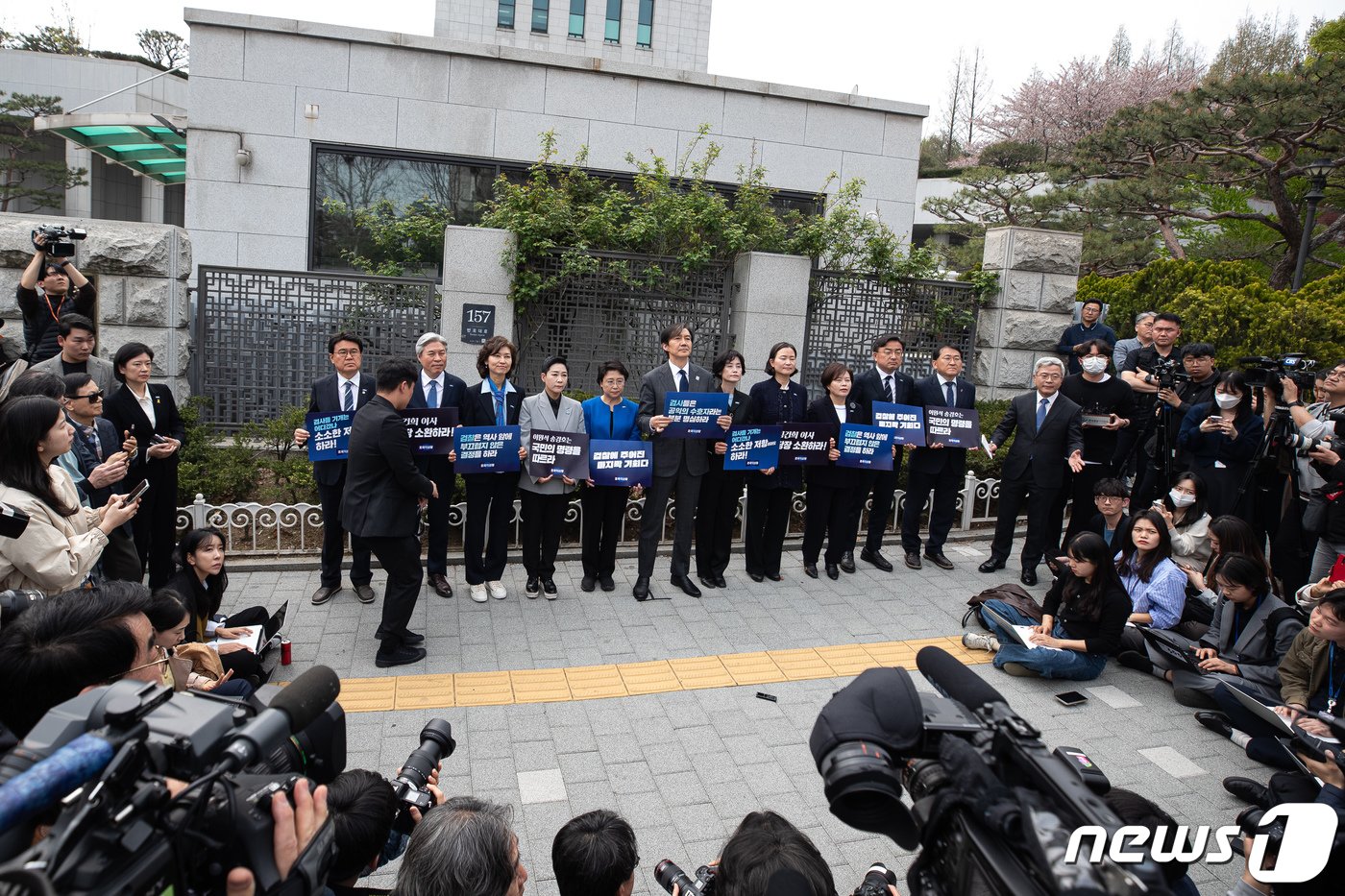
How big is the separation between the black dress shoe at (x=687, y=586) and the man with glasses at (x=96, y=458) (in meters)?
3.90

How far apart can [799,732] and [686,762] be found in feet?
2.55

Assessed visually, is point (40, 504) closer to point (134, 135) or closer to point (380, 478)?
point (380, 478)

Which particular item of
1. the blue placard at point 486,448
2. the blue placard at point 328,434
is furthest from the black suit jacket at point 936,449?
the blue placard at point 328,434

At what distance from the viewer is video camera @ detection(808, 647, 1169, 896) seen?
1.77 m

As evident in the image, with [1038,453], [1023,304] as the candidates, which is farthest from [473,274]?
[1023,304]

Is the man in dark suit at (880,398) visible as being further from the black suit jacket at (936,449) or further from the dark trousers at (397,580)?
the dark trousers at (397,580)

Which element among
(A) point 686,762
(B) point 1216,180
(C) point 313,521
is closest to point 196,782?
(A) point 686,762

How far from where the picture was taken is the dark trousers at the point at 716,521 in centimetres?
774

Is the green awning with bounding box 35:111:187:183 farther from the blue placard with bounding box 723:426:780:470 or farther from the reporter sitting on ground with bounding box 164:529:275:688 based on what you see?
the blue placard with bounding box 723:426:780:470

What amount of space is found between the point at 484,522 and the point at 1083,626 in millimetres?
4408

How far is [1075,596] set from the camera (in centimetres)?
615

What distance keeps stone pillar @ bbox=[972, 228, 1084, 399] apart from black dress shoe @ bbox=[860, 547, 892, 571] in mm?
3886

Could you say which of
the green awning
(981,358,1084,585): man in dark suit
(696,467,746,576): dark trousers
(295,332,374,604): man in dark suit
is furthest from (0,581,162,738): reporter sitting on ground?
the green awning

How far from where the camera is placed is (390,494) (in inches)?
229
